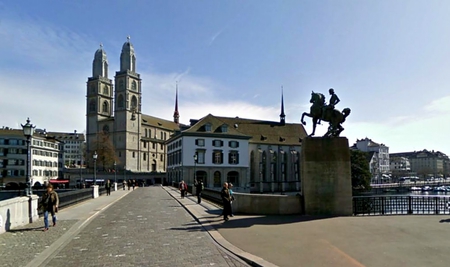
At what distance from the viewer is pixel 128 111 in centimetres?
11125

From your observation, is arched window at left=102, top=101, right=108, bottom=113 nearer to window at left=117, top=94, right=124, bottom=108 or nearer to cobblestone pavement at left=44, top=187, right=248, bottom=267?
window at left=117, top=94, right=124, bottom=108

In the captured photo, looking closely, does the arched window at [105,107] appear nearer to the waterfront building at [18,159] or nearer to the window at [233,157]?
the waterfront building at [18,159]

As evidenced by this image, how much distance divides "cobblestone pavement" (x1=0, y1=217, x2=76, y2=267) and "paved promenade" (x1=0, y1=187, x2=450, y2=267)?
23 mm

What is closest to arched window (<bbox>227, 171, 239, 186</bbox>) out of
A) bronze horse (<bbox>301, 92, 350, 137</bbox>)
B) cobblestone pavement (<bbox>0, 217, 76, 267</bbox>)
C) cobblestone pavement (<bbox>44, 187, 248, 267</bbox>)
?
bronze horse (<bbox>301, 92, 350, 137</bbox>)

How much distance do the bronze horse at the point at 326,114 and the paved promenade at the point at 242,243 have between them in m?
4.31

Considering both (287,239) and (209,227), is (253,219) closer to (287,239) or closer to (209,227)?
(209,227)

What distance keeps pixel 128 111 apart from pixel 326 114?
99945 mm

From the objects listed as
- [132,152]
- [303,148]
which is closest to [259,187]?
[132,152]

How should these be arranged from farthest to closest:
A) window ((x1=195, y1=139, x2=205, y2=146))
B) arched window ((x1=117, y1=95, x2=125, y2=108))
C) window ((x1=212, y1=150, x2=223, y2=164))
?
arched window ((x1=117, y1=95, x2=125, y2=108)) → window ((x1=212, y1=150, x2=223, y2=164)) → window ((x1=195, y1=139, x2=205, y2=146))

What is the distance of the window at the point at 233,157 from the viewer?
7656 cm

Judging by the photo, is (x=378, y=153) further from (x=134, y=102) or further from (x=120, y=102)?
(x=120, y=102)

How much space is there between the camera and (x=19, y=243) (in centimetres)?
1098

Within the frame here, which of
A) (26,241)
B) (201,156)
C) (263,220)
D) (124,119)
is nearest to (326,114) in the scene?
(263,220)

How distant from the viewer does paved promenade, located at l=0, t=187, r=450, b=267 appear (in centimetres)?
852
